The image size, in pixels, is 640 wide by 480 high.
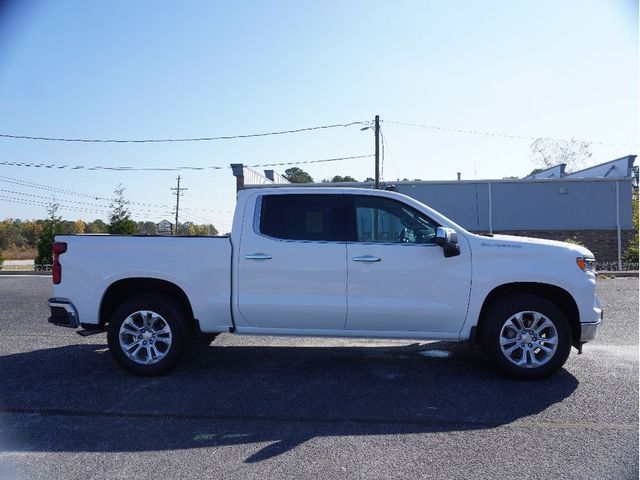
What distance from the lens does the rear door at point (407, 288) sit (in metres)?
5.18

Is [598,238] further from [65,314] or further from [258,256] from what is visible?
[65,314]

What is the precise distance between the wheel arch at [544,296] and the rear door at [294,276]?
150cm

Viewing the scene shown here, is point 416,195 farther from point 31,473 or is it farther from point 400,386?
point 31,473

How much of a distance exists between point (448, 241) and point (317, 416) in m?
2.14

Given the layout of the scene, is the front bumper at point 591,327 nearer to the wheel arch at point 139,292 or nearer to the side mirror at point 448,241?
the side mirror at point 448,241

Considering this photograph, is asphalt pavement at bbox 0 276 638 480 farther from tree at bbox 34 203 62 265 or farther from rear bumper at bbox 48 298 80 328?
tree at bbox 34 203 62 265

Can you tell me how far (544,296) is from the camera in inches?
213

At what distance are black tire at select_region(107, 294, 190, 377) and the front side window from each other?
7.15 ft

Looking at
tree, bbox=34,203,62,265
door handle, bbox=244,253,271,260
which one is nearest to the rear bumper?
door handle, bbox=244,253,271,260

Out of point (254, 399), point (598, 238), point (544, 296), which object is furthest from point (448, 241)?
point (598, 238)

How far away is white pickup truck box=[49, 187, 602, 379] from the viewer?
5172 mm

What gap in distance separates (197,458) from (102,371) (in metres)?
2.65

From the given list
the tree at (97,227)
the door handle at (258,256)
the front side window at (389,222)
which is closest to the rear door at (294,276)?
the door handle at (258,256)

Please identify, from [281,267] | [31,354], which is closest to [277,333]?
[281,267]
